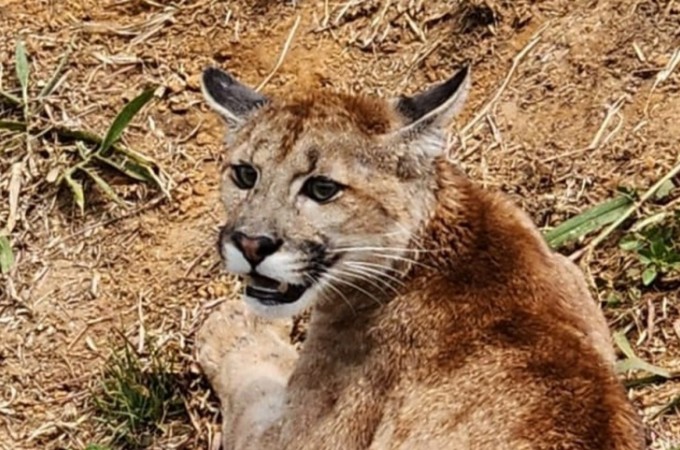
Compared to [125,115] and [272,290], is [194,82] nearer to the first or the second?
[125,115]

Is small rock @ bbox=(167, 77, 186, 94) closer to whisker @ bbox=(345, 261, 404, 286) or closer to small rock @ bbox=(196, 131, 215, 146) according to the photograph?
Result: small rock @ bbox=(196, 131, 215, 146)

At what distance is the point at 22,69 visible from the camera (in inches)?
349

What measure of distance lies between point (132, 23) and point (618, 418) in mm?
4411

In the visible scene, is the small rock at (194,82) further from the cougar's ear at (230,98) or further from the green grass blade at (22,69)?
the cougar's ear at (230,98)

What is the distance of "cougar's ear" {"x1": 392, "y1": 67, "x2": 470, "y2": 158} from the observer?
249 inches

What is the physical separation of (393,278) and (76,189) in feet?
8.25

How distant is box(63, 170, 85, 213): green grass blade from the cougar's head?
2.04 metres

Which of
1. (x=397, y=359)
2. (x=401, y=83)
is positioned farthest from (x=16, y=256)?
(x=397, y=359)

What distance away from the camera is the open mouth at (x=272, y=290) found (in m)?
6.29

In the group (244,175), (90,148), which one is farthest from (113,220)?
(244,175)

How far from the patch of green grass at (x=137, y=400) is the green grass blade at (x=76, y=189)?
103 centimetres

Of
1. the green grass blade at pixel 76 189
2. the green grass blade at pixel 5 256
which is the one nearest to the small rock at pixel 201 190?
the green grass blade at pixel 76 189

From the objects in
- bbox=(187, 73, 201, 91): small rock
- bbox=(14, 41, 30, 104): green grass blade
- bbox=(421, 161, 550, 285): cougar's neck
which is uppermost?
bbox=(421, 161, 550, 285): cougar's neck

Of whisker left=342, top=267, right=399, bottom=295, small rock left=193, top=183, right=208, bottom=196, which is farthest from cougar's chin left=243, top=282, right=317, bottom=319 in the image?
small rock left=193, top=183, right=208, bottom=196
